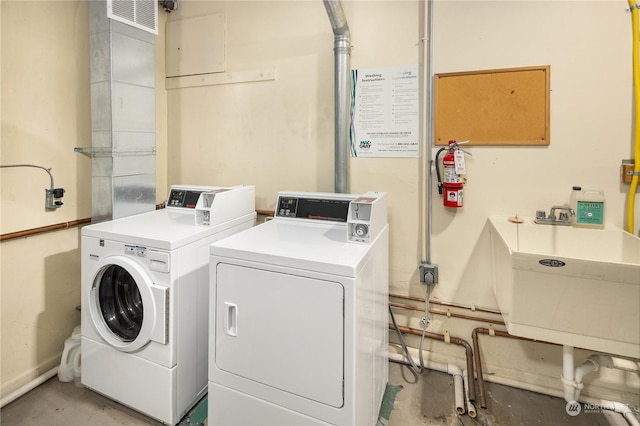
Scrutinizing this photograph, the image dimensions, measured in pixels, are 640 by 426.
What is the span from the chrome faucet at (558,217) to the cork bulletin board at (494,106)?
1.26 ft

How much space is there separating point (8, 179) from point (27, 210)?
0.20 metres

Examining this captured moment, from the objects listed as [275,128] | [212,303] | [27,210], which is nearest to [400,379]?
[212,303]

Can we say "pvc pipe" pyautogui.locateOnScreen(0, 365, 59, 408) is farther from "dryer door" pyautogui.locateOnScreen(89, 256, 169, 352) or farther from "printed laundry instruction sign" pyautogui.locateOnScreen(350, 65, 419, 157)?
"printed laundry instruction sign" pyautogui.locateOnScreen(350, 65, 419, 157)

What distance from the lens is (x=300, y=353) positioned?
52.7 inches

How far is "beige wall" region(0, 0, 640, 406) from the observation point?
1.83m

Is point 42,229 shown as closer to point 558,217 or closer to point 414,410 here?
point 414,410

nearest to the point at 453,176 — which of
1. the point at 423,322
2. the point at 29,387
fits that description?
the point at 423,322

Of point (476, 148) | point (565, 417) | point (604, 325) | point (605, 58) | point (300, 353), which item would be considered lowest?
point (565, 417)

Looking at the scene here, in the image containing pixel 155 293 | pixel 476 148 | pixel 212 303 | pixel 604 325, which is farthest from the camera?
pixel 476 148

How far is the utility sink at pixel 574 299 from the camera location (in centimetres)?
126

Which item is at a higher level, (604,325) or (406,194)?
(406,194)

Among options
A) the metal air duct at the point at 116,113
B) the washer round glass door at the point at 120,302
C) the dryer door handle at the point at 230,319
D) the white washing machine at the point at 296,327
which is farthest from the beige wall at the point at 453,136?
the dryer door handle at the point at 230,319

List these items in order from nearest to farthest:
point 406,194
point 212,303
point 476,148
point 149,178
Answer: point 212,303 < point 476,148 < point 406,194 < point 149,178

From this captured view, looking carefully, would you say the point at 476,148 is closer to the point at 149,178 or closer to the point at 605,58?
the point at 605,58
